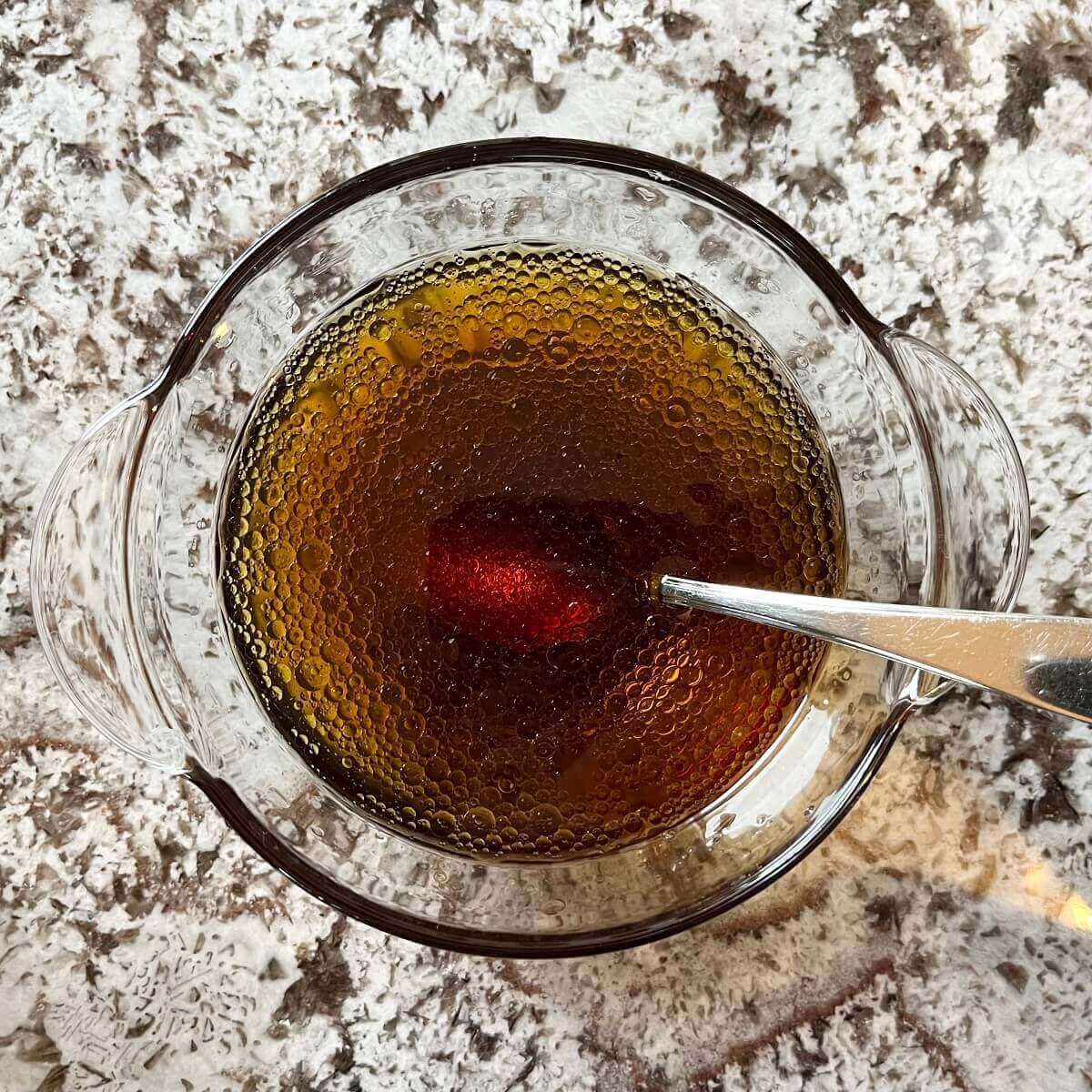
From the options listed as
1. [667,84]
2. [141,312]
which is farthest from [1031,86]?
[141,312]

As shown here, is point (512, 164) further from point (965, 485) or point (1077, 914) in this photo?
point (1077, 914)

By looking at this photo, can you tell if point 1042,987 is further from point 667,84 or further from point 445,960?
point 667,84

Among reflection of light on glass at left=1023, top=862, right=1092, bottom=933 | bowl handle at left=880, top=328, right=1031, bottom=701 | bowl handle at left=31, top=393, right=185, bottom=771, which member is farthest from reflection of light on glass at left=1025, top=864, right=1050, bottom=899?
bowl handle at left=31, top=393, right=185, bottom=771

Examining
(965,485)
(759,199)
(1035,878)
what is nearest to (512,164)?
(759,199)

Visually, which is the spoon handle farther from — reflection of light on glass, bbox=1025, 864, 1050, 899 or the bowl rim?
reflection of light on glass, bbox=1025, 864, 1050, 899

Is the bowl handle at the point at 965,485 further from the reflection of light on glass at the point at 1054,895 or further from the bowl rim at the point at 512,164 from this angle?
the reflection of light on glass at the point at 1054,895

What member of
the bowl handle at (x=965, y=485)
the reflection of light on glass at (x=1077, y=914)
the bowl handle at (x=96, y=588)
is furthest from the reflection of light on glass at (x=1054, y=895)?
the bowl handle at (x=96, y=588)
